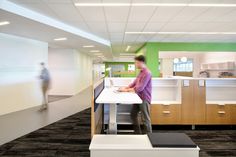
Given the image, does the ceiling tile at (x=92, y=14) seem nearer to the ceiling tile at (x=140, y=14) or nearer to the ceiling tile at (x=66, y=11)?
the ceiling tile at (x=66, y=11)

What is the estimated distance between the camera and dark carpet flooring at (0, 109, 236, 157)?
3.33m

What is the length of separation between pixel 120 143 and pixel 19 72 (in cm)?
610

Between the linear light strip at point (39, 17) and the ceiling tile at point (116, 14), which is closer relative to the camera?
the linear light strip at point (39, 17)

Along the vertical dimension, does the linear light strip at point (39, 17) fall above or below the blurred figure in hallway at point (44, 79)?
above

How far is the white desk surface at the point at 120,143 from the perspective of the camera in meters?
2.15

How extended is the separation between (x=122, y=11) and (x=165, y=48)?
18.1 feet

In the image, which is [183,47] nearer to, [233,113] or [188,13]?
[188,13]

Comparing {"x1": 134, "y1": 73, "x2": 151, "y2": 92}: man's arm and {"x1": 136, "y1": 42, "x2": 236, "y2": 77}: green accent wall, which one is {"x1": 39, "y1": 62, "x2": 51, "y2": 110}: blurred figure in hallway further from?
{"x1": 134, "y1": 73, "x2": 151, "y2": 92}: man's arm

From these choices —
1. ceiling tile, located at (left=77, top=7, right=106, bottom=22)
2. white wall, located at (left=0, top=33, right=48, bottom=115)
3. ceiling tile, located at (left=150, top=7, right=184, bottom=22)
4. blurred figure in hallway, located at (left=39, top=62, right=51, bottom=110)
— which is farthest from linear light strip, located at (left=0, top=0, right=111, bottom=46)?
ceiling tile, located at (left=150, top=7, right=184, bottom=22)

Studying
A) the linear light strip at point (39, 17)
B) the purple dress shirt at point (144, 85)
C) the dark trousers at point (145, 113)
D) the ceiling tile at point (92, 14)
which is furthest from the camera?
the ceiling tile at point (92, 14)

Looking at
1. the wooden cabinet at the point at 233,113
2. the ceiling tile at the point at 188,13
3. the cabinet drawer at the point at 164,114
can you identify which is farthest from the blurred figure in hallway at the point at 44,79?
the wooden cabinet at the point at 233,113

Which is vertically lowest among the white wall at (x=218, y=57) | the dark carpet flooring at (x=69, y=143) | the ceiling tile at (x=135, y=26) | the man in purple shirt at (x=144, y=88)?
the dark carpet flooring at (x=69, y=143)

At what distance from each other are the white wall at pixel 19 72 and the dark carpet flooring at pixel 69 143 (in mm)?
2538

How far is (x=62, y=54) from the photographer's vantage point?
1133cm
